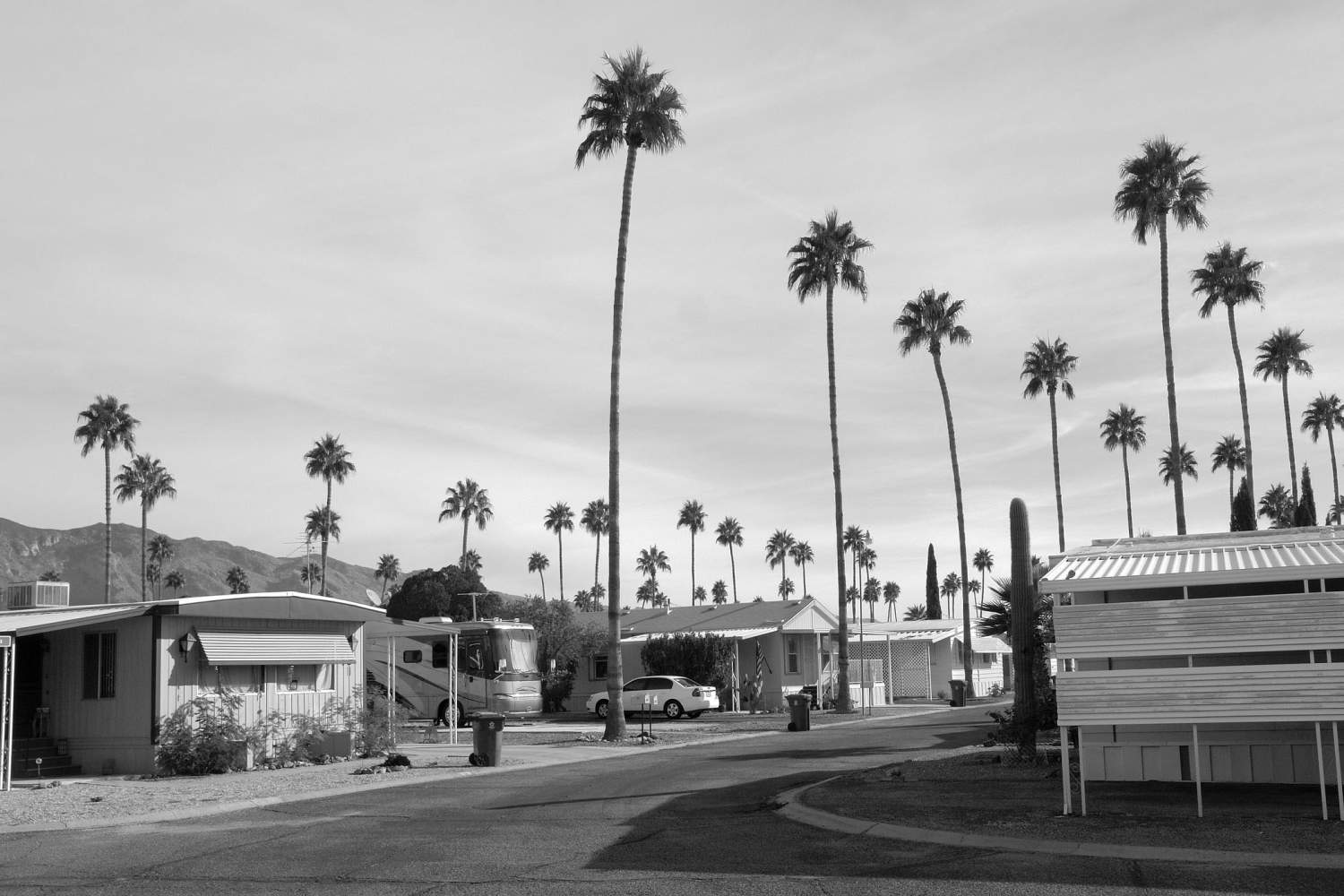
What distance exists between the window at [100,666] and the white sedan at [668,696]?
19916 millimetres

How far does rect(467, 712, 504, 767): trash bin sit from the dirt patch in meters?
7.63

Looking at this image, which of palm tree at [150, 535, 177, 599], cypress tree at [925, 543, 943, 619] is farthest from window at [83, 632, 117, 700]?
palm tree at [150, 535, 177, 599]

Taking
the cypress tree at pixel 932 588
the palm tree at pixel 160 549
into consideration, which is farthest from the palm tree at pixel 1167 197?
the palm tree at pixel 160 549

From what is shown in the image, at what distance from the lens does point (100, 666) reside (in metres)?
22.2

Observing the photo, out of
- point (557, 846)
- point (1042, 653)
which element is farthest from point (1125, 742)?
point (557, 846)

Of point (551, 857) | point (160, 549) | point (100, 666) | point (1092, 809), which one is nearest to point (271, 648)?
point (100, 666)

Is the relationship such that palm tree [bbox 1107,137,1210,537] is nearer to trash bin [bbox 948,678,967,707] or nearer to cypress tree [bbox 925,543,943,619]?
trash bin [bbox 948,678,967,707]

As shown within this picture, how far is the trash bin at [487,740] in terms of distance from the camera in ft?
75.7

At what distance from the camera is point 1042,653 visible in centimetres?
1962

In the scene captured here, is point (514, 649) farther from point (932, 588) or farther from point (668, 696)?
point (932, 588)

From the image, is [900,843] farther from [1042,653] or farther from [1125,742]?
[1042,653]

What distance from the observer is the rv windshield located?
37.0 m

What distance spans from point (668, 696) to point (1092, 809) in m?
27.3

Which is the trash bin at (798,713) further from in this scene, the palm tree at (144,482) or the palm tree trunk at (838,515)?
the palm tree at (144,482)
